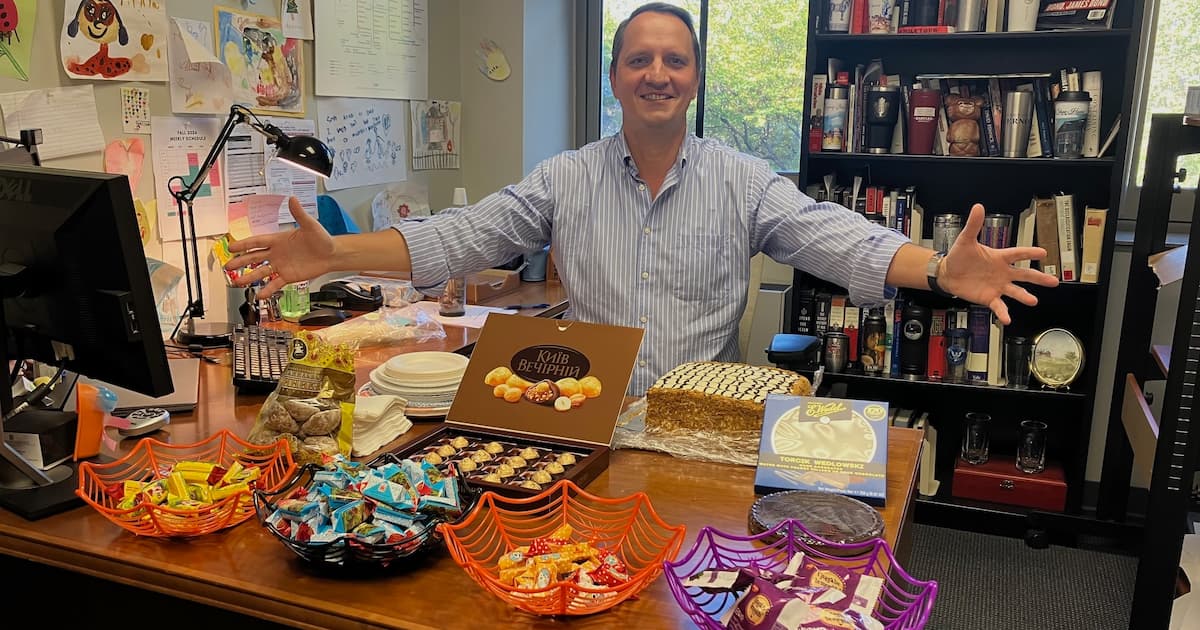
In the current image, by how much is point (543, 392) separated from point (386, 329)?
0.97 m

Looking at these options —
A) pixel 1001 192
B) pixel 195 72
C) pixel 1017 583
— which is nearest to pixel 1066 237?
pixel 1001 192

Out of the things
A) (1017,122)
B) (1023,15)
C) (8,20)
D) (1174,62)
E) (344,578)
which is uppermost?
(1023,15)

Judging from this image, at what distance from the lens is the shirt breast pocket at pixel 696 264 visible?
2.17 meters

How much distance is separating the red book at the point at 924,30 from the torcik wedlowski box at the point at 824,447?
78.5 inches

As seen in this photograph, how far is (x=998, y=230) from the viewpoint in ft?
10.2

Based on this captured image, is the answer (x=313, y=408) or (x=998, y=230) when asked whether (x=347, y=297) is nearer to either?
(x=313, y=408)

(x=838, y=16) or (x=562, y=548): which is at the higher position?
(x=838, y=16)

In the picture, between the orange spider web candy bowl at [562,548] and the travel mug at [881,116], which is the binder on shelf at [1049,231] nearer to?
the travel mug at [881,116]

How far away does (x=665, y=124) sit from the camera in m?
2.15

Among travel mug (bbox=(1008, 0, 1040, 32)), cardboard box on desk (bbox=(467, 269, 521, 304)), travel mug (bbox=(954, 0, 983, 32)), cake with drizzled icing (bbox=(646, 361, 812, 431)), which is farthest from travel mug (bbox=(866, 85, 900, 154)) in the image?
cake with drizzled icing (bbox=(646, 361, 812, 431))

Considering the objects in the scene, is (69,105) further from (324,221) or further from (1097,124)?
(1097,124)

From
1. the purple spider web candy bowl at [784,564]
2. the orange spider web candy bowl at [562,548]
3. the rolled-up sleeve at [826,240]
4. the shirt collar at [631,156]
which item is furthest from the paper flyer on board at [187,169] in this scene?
the purple spider web candy bowl at [784,564]

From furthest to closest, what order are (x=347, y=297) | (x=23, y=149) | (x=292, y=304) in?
(x=347, y=297)
(x=292, y=304)
(x=23, y=149)

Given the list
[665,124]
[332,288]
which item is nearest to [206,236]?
[332,288]
